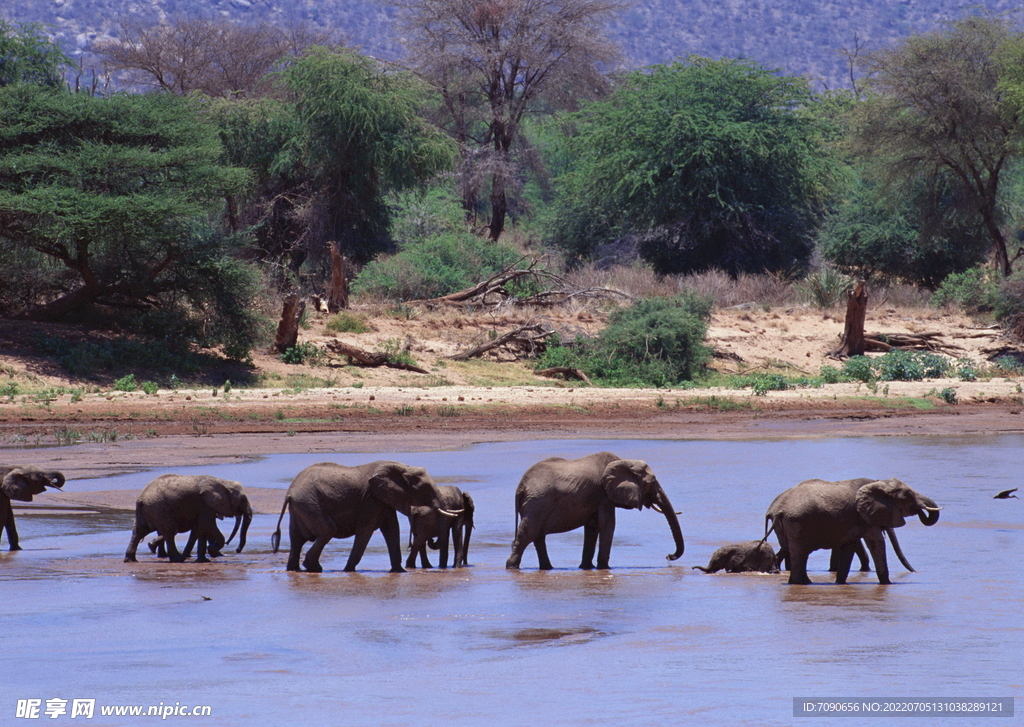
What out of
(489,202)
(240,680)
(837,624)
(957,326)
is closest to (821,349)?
(957,326)

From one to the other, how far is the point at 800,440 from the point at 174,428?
10458mm

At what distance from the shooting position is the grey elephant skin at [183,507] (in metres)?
11.5

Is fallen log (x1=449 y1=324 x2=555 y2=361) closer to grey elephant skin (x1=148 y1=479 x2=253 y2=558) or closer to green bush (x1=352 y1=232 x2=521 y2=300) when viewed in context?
green bush (x1=352 y1=232 x2=521 y2=300)

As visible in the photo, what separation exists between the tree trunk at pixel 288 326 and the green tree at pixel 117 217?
84 centimetres

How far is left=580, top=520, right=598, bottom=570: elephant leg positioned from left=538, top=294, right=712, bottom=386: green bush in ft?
55.0

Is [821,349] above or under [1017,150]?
under

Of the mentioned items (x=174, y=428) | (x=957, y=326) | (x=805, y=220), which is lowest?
(x=174, y=428)

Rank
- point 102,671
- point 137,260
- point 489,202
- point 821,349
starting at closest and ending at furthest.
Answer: point 102,671
point 137,260
point 821,349
point 489,202

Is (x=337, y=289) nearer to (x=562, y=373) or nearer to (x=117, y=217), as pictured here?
(x=562, y=373)

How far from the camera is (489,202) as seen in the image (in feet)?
198

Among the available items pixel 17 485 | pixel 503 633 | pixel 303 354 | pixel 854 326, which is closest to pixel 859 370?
pixel 854 326

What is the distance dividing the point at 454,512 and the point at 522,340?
Answer: 1910 cm

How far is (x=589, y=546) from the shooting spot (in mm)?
11547

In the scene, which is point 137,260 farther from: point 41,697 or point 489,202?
point 489,202
